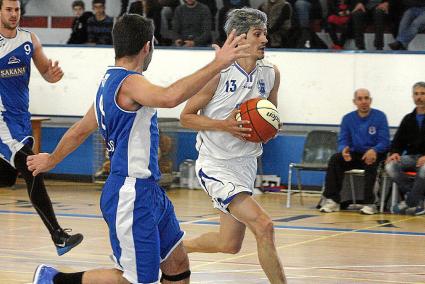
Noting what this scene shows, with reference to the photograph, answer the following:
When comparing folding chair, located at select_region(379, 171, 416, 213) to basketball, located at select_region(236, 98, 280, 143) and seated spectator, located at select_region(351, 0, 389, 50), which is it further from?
basketball, located at select_region(236, 98, 280, 143)

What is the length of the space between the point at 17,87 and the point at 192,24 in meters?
7.49

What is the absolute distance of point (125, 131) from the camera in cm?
518

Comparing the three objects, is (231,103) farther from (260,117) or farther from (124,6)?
(124,6)

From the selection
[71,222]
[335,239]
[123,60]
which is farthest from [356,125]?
[123,60]

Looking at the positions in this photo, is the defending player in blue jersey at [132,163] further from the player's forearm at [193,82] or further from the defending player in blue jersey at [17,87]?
the defending player in blue jersey at [17,87]

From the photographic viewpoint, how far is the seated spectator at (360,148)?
13086mm

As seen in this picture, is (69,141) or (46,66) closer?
(69,141)

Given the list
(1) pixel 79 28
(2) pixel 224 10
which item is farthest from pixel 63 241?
(1) pixel 79 28

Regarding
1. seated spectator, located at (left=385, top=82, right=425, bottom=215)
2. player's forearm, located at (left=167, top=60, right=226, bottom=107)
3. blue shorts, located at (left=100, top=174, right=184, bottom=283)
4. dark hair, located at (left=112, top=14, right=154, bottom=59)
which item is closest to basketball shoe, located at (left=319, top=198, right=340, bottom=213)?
seated spectator, located at (left=385, top=82, right=425, bottom=215)

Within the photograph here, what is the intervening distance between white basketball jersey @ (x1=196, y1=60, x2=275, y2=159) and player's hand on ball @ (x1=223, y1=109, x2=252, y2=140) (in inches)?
9.1

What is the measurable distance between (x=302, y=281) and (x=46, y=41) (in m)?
11.3

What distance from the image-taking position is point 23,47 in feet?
30.2

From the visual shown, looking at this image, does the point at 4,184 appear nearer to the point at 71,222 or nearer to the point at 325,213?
the point at 71,222

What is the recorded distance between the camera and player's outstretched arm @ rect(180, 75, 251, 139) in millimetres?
6594
